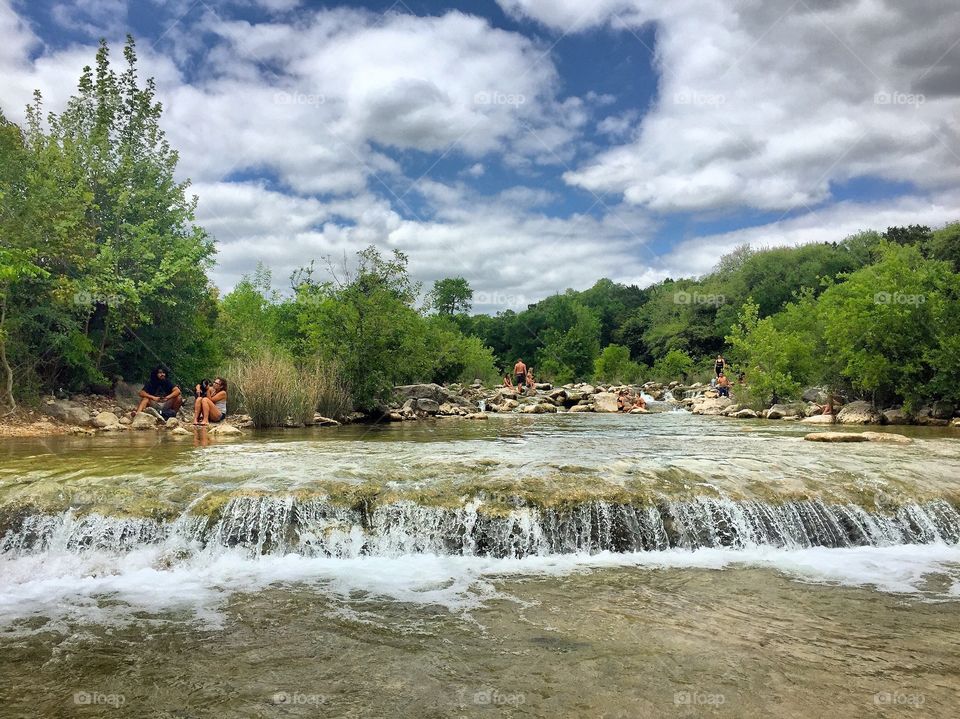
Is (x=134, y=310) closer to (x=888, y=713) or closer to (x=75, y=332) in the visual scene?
(x=75, y=332)

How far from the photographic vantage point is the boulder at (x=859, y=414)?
19922 millimetres

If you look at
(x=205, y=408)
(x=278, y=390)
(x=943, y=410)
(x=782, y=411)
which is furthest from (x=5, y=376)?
(x=943, y=410)

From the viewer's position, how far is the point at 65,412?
17172 millimetres

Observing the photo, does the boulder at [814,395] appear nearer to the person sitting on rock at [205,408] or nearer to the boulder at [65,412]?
the person sitting on rock at [205,408]

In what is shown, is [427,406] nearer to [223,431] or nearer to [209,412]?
[209,412]

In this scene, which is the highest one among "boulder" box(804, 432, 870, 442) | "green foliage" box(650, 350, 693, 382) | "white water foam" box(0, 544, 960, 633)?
"green foliage" box(650, 350, 693, 382)

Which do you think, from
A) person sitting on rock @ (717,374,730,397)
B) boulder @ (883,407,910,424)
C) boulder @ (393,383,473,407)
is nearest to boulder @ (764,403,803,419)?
boulder @ (883,407,910,424)

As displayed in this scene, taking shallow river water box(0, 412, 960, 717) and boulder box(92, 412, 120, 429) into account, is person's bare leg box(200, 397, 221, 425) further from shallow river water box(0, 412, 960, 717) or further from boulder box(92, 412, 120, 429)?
shallow river water box(0, 412, 960, 717)

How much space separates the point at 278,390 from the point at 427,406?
7.36 metres

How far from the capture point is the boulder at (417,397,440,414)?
23953 mm

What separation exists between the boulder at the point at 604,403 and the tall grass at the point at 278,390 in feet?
49.1

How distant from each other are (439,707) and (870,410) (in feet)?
68.2

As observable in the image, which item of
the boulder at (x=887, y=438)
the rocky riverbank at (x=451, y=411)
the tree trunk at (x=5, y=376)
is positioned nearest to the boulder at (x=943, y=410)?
the rocky riverbank at (x=451, y=411)

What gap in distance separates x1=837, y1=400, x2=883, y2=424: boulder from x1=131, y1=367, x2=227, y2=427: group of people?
1934 cm
